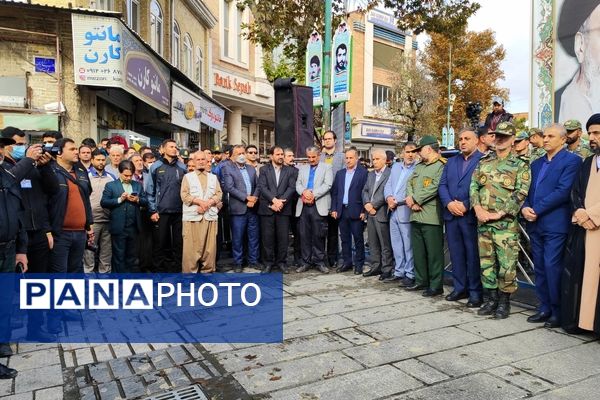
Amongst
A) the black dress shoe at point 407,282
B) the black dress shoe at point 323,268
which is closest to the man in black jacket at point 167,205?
the black dress shoe at point 323,268

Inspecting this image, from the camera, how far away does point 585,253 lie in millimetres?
4176

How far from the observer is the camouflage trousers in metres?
4.64

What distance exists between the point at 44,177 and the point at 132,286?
2.28 m

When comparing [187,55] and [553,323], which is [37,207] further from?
[187,55]

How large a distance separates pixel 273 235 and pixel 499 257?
11.0ft

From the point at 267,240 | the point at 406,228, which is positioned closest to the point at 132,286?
the point at 267,240

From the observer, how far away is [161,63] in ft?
39.4

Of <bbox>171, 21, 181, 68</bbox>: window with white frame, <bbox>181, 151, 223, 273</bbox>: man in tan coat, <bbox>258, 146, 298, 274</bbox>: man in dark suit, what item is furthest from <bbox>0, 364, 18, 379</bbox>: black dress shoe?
<bbox>171, 21, 181, 68</bbox>: window with white frame

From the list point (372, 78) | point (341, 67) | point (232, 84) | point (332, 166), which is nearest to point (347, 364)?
A: point (332, 166)

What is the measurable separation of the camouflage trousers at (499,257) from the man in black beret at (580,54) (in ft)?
10.4

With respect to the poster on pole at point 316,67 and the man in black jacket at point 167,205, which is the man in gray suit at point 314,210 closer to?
the man in black jacket at point 167,205

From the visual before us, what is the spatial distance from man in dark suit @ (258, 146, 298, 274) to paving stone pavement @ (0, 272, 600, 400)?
238 centimetres

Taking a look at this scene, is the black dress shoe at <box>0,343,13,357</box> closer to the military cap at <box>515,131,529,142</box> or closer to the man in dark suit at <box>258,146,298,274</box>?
the man in dark suit at <box>258,146,298,274</box>

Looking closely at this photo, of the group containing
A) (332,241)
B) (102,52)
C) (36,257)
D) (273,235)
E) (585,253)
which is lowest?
(332,241)
